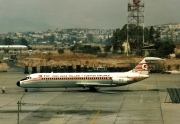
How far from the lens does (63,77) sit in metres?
72.7

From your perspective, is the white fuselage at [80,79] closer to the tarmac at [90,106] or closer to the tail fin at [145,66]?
the tarmac at [90,106]

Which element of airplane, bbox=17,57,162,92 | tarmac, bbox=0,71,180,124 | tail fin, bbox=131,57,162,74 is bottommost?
tarmac, bbox=0,71,180,124

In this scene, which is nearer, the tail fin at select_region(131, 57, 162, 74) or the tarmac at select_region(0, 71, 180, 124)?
the tarmac at select_region(0, 71, 180, 124)

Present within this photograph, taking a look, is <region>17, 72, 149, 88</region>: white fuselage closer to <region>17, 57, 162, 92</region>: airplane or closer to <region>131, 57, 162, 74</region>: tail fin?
<region>17, 57, 162, 92</region>: airplane

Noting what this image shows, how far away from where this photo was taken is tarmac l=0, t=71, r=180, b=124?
46.9 meters

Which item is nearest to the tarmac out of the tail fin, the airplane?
the airplane

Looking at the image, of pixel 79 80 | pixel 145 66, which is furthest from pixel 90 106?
pixel 145 66

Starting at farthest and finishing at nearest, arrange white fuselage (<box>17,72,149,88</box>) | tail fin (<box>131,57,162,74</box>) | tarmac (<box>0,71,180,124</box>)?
tail fin (<box>131,57,162,74</box>), white fuselage (<box>17,72,149,88</box>), tarmac (<box>0,71,180,124</box>)

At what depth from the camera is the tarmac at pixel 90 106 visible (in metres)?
46.9

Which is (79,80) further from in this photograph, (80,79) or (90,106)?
(90,106)

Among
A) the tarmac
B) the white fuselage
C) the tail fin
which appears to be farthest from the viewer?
the tail fin

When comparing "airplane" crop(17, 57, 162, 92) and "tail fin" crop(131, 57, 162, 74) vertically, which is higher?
"tail fin" crop(131, 57, 162, 74)

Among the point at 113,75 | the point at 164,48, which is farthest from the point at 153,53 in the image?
the point at 113,75

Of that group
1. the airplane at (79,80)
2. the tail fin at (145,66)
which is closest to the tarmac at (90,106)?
the airplane at (79,80)
